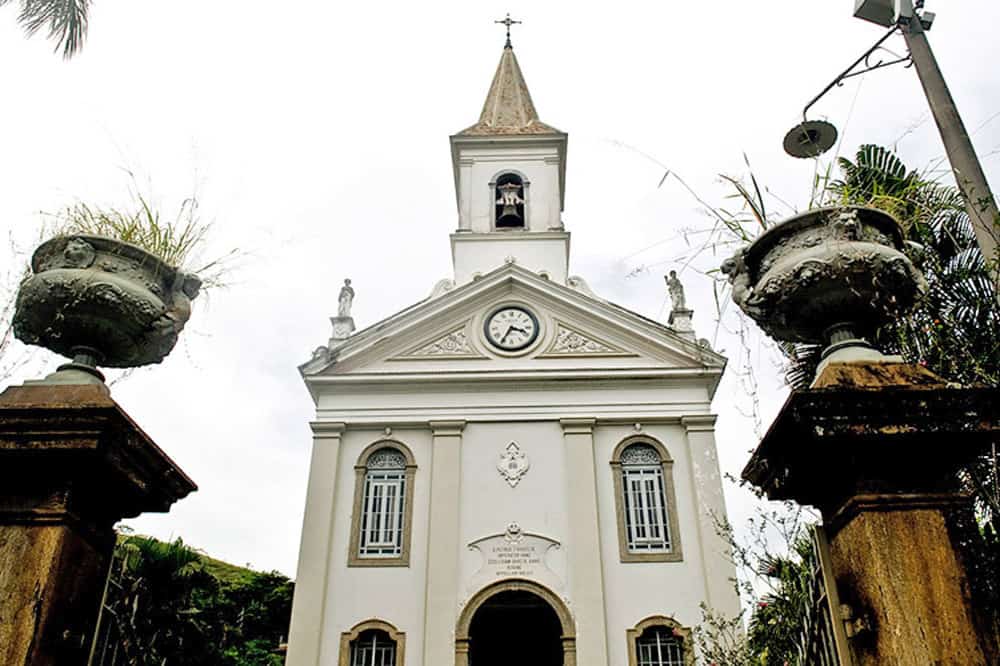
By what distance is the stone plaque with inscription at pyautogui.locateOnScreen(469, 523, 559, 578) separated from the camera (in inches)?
546

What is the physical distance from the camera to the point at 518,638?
15.6m

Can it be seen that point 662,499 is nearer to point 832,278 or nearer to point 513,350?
point 513,350

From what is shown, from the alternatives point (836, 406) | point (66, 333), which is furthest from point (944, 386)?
point (66, 333)

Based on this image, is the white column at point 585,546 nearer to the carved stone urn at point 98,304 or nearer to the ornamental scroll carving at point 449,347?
Result: the ornamental scroll carving at point 449,347

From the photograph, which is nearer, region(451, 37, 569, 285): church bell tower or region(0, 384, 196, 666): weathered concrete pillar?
region(0, 384, 196, 666): weathered concrete pillar

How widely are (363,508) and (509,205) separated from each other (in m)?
8.94

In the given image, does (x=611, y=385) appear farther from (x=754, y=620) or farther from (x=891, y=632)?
(x=891, y=632)

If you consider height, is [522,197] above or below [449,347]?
above

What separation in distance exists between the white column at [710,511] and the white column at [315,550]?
6.63 metres

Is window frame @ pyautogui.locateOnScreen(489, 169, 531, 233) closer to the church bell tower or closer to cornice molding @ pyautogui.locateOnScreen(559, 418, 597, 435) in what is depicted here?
the church bell tower

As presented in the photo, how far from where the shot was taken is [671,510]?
47.3 ft

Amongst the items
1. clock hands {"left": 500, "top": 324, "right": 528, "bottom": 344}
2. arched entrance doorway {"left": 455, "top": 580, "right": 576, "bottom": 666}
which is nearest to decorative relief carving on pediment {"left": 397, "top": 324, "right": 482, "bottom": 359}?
clock hands {"left": 500, "top": 324, "right": 528, "bottom": 344}

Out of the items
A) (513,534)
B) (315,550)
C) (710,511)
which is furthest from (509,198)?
(315,550)

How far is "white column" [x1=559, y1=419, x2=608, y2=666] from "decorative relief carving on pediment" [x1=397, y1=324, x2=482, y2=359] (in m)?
2.54
